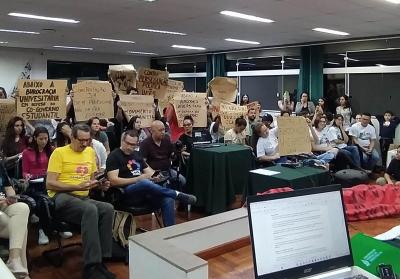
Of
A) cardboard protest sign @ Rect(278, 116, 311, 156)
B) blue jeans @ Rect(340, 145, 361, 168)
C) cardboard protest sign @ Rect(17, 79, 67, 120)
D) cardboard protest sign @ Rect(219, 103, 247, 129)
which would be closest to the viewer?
cardboard protest sign @ Rect(278, 116, 311, 156)

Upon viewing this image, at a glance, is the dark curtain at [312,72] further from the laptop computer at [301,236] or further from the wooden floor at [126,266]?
the laptop computer at [301,236]

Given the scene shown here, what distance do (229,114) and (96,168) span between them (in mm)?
2751

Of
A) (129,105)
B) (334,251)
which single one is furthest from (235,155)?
(334,251)

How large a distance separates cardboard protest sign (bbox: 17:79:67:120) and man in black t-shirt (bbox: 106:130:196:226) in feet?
4.53

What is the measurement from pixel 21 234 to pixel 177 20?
5136 mm

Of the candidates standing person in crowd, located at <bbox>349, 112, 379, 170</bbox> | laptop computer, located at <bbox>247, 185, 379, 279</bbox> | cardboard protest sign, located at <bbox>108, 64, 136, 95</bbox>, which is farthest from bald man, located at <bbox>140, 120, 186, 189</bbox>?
standing person in crowd, located at <bbox>349, 112, 379, 170</bbox>

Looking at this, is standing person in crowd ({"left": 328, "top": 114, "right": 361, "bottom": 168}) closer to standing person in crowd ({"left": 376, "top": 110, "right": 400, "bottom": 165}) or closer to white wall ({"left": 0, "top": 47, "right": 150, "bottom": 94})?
standing person in crowd ({"left": 376, "top": 110, "right": 400, "bottom": 165})

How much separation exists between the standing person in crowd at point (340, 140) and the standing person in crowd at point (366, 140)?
0.33 m

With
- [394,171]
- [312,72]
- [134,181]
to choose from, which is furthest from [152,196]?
Result: [312,72]

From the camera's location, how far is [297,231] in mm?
1239

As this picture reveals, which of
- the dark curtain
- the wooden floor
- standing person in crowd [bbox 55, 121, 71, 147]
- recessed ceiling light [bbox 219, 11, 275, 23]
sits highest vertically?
recessed ceiling light [bbox 219, 11, 275, 23]

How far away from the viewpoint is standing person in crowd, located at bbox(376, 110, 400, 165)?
7938 mm

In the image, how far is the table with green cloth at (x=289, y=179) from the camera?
3.19 meters

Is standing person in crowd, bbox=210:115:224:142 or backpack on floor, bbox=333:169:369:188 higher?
standing person in crowd, bbox=210:115:224:142
